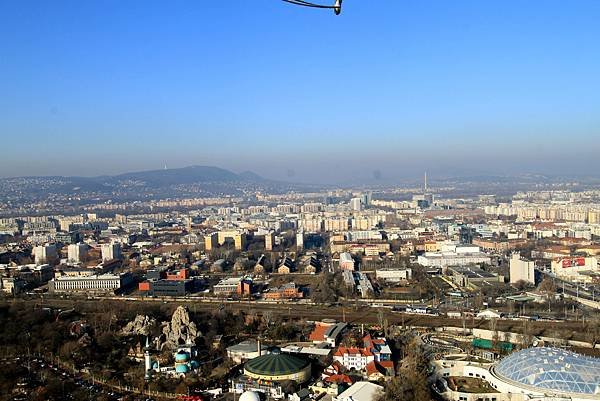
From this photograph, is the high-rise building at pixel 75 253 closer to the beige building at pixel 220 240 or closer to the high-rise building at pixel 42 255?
the high-rise building at pixel 42 255

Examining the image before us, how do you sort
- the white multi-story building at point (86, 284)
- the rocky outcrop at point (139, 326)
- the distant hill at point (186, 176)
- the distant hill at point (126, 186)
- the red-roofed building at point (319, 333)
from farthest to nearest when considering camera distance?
the distant hill at point (186, 176) < the distant hill at point (126, 186) < the white multi-story building at point (86, 284) < the rocky outcrop at point (139, 326) < the red-roofed building at point (319, 333)

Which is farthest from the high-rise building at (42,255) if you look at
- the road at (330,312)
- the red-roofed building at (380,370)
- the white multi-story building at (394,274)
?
the red-roofed building at (380,370)

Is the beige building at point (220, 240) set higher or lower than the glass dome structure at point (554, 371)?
lower

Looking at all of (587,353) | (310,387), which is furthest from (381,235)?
(310,387)

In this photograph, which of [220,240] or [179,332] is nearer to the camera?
[179,332]

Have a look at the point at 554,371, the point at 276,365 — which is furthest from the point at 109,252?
A: the point at 554,371

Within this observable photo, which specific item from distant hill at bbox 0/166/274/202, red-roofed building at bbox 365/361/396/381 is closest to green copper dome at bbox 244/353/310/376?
red-roofed building at bbox 365/361/396/381

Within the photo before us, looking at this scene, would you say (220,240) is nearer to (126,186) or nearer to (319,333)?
(319,333)
